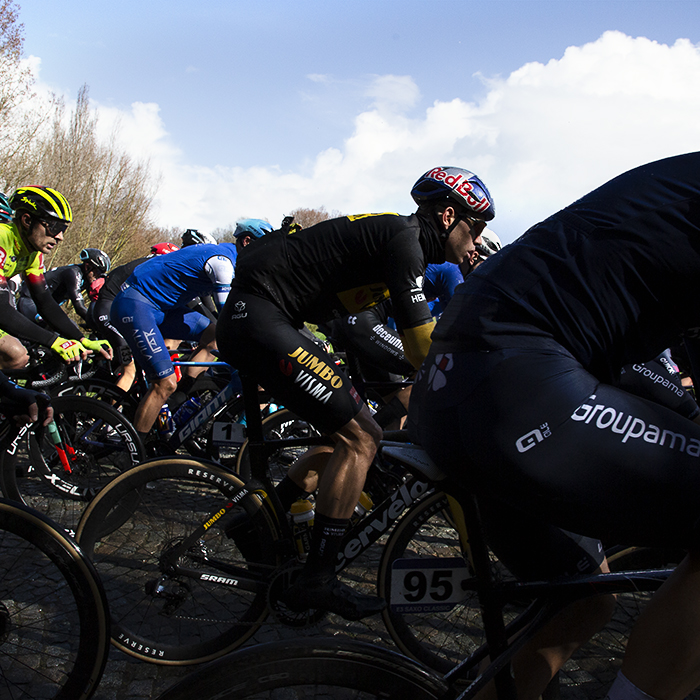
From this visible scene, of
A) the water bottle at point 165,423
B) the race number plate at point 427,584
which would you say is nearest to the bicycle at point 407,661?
the race number plate at point 427,584

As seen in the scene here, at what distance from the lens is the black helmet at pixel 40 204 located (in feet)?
14.0

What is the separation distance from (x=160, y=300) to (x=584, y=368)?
4711 mm

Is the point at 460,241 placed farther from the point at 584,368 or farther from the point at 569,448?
the point at 569,448

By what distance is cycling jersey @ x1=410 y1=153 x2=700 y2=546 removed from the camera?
1.19 m

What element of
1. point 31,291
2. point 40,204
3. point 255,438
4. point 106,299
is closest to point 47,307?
point 31,291

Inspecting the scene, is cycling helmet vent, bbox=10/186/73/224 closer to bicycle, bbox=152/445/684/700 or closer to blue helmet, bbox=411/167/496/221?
blue helmet, bbox=411/167/496/221

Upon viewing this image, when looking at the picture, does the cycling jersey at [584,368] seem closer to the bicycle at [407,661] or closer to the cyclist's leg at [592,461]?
the cyclist's leg at [592,461]

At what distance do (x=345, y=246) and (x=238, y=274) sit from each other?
533 mm

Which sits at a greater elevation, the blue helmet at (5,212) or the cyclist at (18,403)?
the blue helmet at (5,212)

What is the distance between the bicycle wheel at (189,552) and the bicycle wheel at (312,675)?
59.0 inches

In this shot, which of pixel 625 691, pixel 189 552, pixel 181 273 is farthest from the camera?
pixel 181 273

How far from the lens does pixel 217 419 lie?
4914mm

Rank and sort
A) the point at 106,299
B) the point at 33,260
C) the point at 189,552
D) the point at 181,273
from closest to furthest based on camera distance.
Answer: the point at 189,552 < the point at 33,260 < the point at 181,273 < the point at 106,299

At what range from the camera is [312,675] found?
124cm
